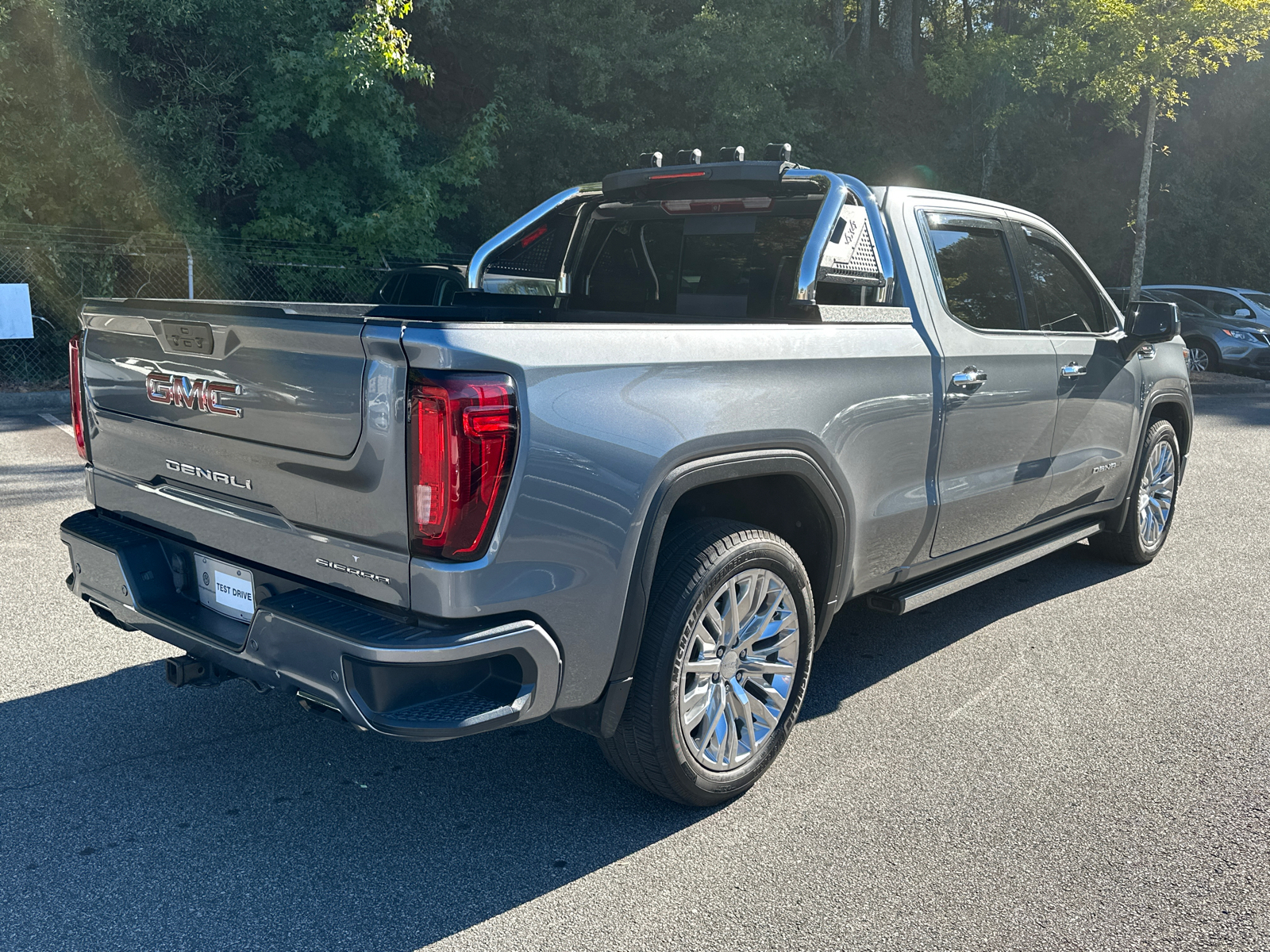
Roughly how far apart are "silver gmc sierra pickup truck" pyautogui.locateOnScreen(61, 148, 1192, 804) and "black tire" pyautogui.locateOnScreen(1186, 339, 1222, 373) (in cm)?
1509

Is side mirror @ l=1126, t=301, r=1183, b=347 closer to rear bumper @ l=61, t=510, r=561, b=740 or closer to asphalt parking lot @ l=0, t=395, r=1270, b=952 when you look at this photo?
asphalt parking lot @ l=0, t=395, r=1270, b=952

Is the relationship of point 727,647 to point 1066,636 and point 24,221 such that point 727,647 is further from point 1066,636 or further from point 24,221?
point 24,221

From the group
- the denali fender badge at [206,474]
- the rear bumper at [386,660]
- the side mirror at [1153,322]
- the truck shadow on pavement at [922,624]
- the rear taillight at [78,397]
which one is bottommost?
the truck shadow on pavement at [922,624]

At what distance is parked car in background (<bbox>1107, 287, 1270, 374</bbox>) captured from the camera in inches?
679

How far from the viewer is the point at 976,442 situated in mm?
4184

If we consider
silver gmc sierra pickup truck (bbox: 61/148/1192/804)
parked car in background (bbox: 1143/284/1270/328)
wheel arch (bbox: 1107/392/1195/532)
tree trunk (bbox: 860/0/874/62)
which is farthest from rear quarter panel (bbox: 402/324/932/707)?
tree trunk (bbox: 860/0/874/62)

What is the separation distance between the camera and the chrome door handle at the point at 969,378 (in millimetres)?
3998

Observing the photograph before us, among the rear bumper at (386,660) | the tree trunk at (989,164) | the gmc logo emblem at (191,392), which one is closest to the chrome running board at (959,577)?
the rear bumper at (386,660)

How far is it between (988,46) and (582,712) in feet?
74.3

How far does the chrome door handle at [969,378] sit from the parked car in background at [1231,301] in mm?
15933

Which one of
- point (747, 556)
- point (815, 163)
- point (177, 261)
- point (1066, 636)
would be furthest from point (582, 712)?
point (815, 163)

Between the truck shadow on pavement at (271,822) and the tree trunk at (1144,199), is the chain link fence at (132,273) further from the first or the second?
the tree trunk at (1144,199)

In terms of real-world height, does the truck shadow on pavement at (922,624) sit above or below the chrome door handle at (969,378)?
below

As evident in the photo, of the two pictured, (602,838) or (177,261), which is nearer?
(602,838)
